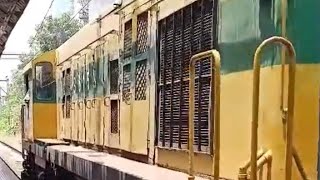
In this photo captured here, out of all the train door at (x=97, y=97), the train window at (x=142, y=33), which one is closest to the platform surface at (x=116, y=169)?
the train door at (x=97, y=97)

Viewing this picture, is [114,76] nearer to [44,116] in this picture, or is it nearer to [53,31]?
[44,116]

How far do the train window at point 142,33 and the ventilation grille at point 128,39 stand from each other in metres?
0.35

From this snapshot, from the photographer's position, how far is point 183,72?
14.9 feet

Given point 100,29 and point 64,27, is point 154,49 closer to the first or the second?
point 100,29

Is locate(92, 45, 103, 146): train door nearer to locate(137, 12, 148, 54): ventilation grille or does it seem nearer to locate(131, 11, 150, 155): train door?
locate(131, 11, 150, 155): train door

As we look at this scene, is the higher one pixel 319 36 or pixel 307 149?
pixel 319 36

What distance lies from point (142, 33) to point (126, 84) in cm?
74

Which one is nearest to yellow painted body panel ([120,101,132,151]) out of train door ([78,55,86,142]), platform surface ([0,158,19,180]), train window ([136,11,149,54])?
train window ([136,11,149,54])

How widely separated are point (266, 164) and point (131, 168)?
2.08 metres

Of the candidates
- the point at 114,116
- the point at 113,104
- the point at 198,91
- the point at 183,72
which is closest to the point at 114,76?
the point at 113,104

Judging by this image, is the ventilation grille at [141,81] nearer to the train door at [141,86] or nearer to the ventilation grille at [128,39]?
the train door at [141,86]

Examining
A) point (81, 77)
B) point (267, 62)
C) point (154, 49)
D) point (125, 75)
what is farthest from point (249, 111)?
point (81, 77)

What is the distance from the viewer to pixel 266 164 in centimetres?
293

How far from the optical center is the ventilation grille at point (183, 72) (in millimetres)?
3980
